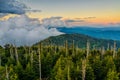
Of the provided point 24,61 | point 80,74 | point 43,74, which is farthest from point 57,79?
point 24,61

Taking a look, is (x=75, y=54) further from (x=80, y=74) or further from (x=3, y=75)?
(x=3, y=75)

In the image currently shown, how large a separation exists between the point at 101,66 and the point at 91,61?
30.3ft

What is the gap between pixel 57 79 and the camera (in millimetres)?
106250

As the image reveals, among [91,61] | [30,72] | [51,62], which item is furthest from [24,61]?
[91,61]

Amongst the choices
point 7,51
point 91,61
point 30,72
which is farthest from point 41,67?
point 7,51

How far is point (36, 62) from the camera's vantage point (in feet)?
422

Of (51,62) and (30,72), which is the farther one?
(51,62)

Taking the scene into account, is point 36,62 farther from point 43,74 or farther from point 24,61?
point 24,61

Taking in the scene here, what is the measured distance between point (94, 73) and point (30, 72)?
27.0 meters

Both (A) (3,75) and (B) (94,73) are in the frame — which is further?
(B) (94,73)

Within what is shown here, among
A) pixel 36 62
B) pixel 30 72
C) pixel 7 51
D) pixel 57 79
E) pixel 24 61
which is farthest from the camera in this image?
pixel 7 51

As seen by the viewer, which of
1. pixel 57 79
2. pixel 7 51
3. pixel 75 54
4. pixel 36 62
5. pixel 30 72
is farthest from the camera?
pixel 7 51

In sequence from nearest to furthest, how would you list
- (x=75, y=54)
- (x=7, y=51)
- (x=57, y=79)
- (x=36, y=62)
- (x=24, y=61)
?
(x=57, y=79), (x=36, y=62), (x=24, y=61), (x=75, y=54), (x=7, y=51)

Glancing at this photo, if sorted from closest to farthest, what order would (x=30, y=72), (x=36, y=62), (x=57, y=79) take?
(x=57, y=79) < (x=30, y=72) < (x=36, y=62)
